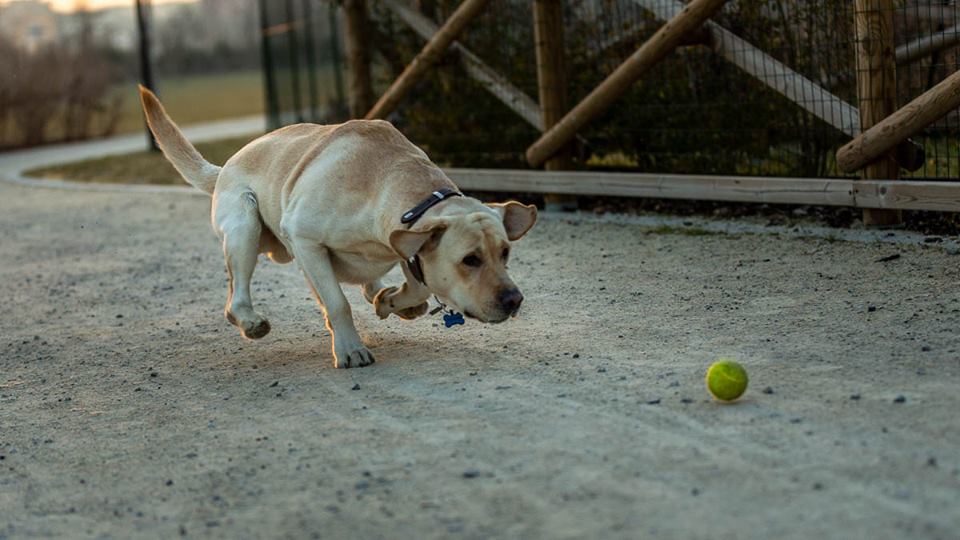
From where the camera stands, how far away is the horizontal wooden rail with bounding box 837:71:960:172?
8.05 m

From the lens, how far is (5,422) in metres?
5.86

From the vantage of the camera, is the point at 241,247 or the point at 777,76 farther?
the point at 777,76

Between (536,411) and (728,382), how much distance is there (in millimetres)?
754

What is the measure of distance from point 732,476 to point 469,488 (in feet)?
2.77

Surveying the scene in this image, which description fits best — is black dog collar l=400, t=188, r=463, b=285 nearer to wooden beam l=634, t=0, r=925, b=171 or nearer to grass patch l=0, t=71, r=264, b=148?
wooden beam l=634, t=0, r=925, b=171

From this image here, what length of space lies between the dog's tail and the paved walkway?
465 inches

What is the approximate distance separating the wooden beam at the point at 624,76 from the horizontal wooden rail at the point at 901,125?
1493 mm

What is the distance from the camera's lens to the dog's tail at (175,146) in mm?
Answer: 7566

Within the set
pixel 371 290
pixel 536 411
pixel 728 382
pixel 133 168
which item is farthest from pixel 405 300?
pixel 133 168

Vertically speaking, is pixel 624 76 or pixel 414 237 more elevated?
pixel 414 237

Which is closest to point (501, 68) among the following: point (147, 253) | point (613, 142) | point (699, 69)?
point (613, 142)

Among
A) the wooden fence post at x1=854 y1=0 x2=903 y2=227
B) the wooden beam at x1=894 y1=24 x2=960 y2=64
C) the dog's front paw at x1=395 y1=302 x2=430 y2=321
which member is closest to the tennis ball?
the dog's front paw at x1=395 y1=302 x2=430 y2=321

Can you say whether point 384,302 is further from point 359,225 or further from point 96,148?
point 96,148

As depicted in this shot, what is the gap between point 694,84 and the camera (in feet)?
33.3
